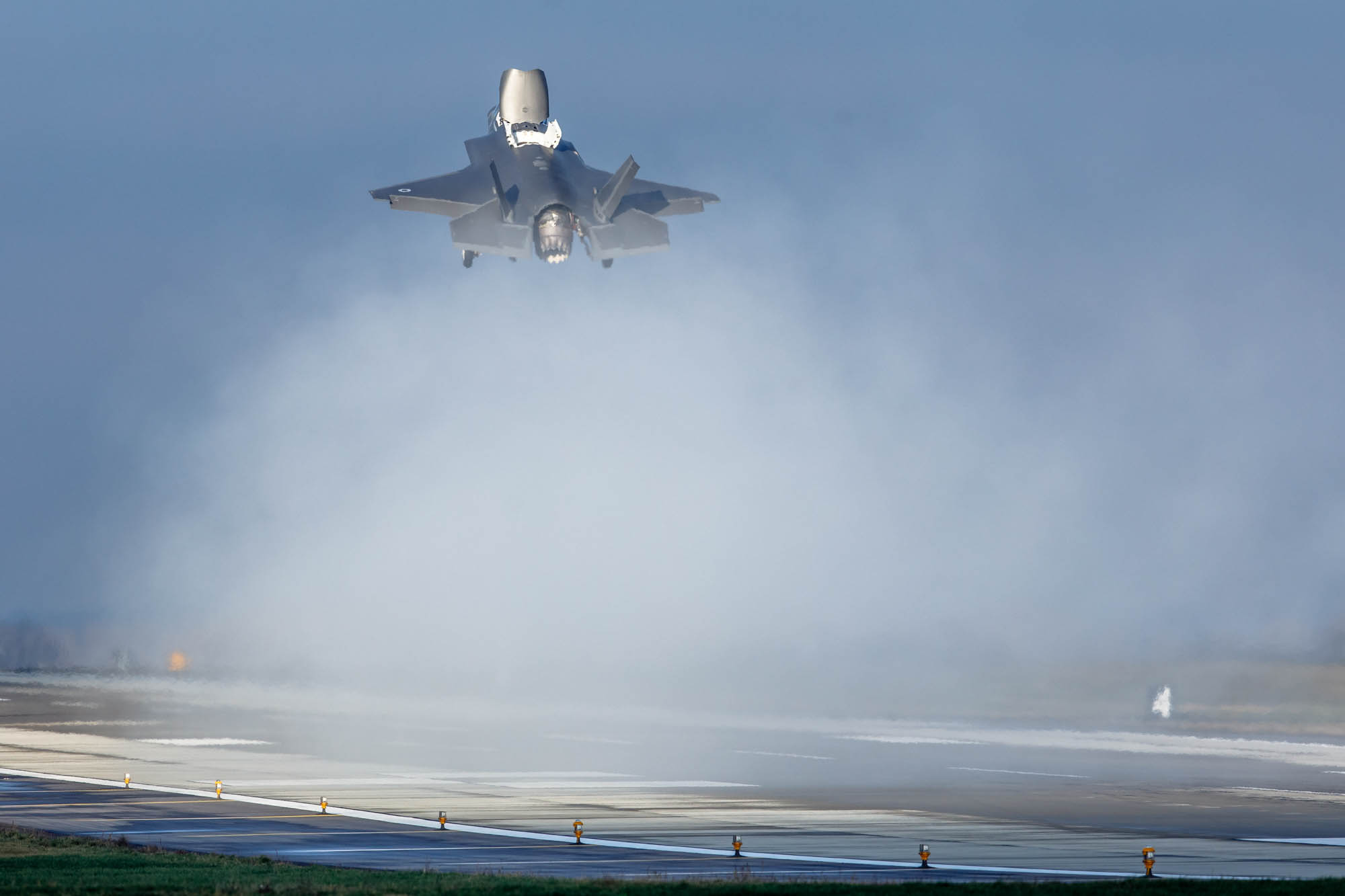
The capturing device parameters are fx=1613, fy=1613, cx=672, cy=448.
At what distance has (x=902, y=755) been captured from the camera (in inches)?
2328

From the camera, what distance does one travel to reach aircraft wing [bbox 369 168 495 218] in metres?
55.8

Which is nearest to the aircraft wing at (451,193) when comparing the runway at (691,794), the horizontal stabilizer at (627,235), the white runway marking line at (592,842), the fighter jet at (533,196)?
the fighter jet at (533,196)

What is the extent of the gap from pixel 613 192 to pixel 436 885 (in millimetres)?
31032

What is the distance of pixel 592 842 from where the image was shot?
33500mm

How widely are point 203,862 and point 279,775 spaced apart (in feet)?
68.5

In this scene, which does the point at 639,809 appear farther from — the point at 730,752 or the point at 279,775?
the point at 730,752

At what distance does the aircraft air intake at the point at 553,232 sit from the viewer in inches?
2053

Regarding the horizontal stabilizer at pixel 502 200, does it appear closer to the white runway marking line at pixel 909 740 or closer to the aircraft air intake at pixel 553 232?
the aircraft air intake at pixel 553 232

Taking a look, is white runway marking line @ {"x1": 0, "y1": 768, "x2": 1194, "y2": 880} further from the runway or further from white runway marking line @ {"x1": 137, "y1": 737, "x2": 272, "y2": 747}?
white runway marking line @ {"x1": 137, "y1": 737, "x2": 272, "y2": 747}

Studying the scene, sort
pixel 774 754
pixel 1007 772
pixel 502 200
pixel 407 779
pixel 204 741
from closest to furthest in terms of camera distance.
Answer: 1. pixel 407 779
2. pixel 502 200
3. pixel 1007 772
4. pixel 774 754
5. pixel 204 741

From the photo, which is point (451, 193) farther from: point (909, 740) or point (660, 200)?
point (909, 740)

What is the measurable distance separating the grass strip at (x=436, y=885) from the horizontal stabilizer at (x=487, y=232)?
2843 cm

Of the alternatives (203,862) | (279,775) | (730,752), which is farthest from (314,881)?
(730,752)

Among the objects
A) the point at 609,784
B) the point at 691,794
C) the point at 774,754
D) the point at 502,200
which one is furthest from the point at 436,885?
the point at 774,754
